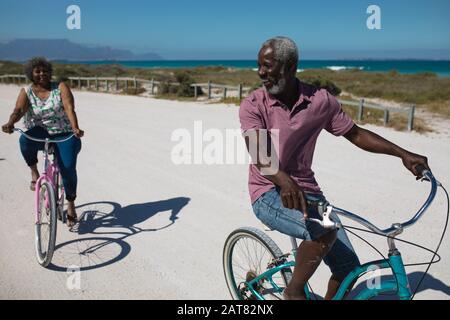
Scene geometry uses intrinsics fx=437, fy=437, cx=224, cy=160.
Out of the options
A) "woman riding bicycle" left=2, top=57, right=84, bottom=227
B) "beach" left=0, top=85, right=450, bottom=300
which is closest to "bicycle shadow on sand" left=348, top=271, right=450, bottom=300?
"beach" left=0, top=85, right=450, bottom=300

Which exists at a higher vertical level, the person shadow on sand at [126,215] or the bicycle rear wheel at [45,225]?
the bicycle rear wheel at [45,225]

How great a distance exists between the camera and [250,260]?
3477mm

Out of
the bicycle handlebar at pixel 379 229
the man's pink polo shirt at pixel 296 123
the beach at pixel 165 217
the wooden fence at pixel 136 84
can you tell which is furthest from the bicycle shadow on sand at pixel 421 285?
the wooden fence at pixel 136 84

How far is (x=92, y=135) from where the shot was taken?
10852 millimetres

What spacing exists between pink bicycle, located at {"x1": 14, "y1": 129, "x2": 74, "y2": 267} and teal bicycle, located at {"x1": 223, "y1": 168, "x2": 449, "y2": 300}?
1.72 metres

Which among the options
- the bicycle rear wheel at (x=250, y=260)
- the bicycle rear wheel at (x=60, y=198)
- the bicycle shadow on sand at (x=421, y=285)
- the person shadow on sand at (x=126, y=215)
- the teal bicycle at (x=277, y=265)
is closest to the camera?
the teal bicycle at (x=277, y=265)

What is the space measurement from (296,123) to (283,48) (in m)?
0.44

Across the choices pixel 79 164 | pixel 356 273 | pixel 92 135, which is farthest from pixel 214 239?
pixel 92 135

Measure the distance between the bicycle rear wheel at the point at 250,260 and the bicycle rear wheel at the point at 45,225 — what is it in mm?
Answer: 1700

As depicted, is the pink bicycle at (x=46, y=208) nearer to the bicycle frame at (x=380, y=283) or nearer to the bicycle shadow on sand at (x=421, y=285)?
the bicycle frame at (x=380, y=283)

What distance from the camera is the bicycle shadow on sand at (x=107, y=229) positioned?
4.30 m

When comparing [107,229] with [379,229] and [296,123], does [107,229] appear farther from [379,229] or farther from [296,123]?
[379,229]

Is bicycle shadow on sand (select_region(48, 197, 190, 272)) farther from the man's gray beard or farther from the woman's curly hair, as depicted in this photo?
the man's gray beard
